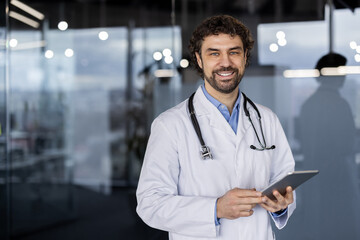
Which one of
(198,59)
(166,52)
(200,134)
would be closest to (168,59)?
(166,52)

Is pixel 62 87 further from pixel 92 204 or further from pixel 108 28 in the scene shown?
pixel 92 204

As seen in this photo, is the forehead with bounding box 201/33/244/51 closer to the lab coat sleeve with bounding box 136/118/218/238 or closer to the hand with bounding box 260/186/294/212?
the lab coat sleeve with bounding box 136/118/218/238

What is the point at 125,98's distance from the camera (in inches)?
200

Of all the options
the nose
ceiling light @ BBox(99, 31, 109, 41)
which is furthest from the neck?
ceiling light @ BBox(99, 31, 109, 41)

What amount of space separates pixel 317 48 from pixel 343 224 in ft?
3.83

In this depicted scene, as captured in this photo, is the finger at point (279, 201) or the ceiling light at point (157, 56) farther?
the ceiling light at point (157, 56)

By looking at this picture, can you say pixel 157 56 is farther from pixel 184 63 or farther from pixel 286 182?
pixel 286 182

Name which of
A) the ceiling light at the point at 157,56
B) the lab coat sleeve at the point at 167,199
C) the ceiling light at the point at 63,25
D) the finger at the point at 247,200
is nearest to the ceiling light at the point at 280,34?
the ceiling light at the point at 157,56

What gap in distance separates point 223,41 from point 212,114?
266 mm

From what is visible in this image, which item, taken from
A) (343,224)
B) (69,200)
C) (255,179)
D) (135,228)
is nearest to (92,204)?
(69,200)

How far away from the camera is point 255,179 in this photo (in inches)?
64.4

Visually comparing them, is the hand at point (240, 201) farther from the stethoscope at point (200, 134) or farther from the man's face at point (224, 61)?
the man's face at point (224, 61)

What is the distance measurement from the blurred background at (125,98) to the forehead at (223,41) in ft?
4.73

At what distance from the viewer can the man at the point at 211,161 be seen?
58.3 inches
